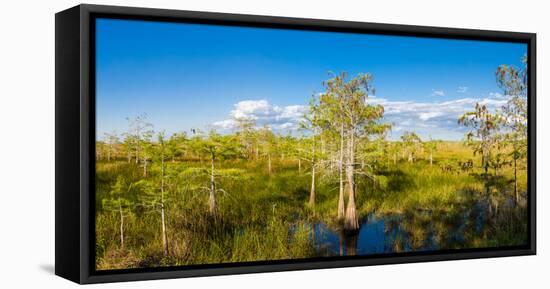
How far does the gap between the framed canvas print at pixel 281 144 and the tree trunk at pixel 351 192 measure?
0.02 m

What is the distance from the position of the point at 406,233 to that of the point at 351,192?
0.77 metres

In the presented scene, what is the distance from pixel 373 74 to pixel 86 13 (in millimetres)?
3095

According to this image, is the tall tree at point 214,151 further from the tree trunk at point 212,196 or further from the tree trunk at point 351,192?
the tree trunk at point 351,192

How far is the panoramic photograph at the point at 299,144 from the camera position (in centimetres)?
855

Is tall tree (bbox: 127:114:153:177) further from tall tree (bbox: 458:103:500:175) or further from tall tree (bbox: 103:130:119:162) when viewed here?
tall tree (bbox: 458:103:500:175)

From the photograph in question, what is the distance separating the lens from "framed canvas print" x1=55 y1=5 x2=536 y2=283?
838cm

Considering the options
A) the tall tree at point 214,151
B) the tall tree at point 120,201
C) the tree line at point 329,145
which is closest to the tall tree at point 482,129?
the tree line at point 329,145

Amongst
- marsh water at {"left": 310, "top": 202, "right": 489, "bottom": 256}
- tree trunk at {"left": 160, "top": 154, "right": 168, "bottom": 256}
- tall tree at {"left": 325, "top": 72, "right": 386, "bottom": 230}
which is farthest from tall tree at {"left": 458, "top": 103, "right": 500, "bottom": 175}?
tree trunk at {"left": 160, "top": 154, "right": 168, "bottom": 256}

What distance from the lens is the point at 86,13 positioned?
8141 mm

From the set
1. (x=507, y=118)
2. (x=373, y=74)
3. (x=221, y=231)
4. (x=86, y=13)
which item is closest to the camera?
(x=86, y=13)

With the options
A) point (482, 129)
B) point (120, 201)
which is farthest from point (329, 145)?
point (120, 201)

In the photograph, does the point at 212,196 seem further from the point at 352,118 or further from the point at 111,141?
the point at 352,118

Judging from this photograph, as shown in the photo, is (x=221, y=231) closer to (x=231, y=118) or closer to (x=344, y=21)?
(x=231, y=118)

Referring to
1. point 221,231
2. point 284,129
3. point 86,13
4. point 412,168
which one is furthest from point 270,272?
point 86,13
